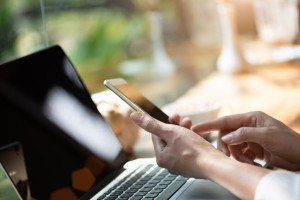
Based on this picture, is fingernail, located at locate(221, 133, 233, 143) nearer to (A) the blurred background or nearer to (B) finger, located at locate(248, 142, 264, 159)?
(B) finger, located at locate(248, 142, 264, 159)

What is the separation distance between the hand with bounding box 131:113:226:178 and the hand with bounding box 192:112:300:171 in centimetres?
9

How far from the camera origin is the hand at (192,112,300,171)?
70 cm

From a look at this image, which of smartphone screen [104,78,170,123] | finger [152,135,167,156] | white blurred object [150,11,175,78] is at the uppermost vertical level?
smartphone screen [104,78,170,123]

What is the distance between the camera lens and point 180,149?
628 millimetres

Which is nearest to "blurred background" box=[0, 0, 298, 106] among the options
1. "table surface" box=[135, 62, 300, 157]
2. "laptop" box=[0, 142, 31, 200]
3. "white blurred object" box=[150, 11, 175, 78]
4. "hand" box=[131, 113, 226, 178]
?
"white blurred object" box=[150, 11, 175, 78]

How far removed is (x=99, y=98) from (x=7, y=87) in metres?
0.29

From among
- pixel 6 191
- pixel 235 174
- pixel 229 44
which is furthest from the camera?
pixel 229 44

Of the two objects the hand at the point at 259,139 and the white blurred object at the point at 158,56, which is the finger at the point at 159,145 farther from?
the white blurred object at the point at 158,56

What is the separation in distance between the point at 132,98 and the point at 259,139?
0.67 feet

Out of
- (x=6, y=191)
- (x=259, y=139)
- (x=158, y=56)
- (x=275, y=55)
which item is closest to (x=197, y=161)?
(x=259, y=139)

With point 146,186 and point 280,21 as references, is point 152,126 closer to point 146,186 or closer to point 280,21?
point 146,186

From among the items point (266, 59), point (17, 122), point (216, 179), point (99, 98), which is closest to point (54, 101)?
point (17, 122)

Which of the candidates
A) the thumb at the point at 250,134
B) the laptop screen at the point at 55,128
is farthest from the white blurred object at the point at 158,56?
the thumb at the point at 250,134

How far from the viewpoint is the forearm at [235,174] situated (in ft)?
1.89
